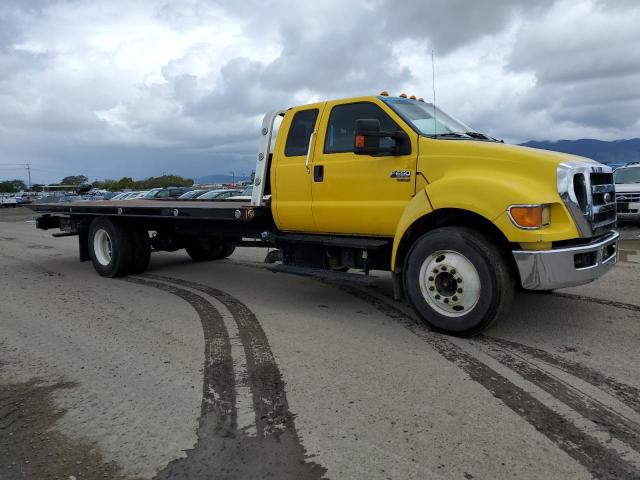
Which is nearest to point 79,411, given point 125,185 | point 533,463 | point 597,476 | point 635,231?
point 533,463

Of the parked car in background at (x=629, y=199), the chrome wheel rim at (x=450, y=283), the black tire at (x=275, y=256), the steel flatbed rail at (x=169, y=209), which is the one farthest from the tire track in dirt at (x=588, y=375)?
the parked car in background at (x=629, y=199)

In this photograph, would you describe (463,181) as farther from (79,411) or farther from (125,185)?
(125,185)

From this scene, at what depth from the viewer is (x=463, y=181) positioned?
468 cm

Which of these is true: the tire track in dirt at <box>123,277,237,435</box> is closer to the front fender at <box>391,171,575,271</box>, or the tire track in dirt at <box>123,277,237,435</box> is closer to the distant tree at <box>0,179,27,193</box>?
the front fender at <box>391,171,575,271</box>

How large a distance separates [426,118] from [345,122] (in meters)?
0.87

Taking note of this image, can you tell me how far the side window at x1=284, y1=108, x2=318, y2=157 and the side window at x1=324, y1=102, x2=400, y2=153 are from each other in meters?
0.27

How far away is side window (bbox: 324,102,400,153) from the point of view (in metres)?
5.62

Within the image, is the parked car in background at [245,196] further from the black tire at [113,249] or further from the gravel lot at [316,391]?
the gravel lot at [316,391]

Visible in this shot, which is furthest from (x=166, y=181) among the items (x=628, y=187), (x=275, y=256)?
(x=275, y=256)

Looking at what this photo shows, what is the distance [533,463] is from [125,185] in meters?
122

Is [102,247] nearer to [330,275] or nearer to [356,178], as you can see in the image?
[330,275]

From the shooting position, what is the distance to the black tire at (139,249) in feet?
28.6

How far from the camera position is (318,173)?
586cm

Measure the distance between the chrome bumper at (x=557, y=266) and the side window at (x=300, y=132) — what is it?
2.72 metres
